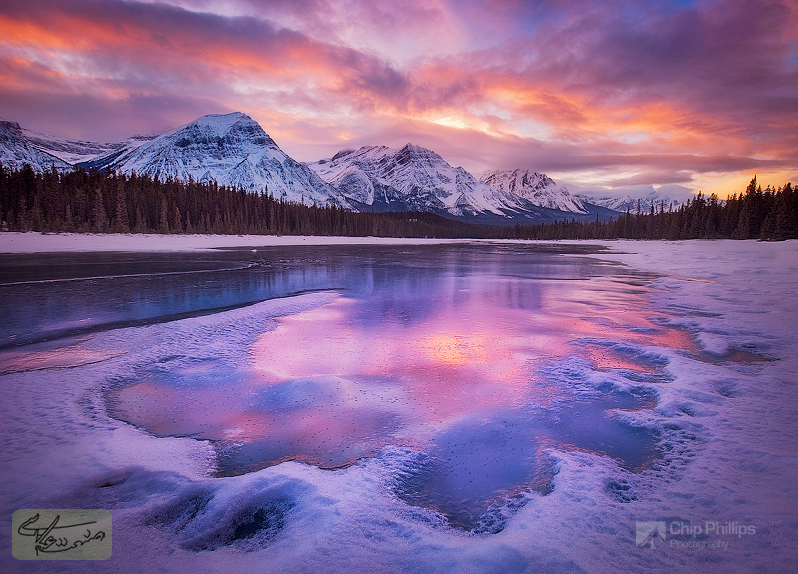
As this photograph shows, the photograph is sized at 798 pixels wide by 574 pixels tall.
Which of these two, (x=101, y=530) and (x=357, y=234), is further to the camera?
(x=357, y=234)

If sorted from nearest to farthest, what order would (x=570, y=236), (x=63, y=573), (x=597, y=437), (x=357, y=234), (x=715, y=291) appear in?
1. (x=63, y=573)
2. (x=597, y=437)
3. (x=715, y=291)
4. (x=357, y=234)
5. (x=570, y=236)

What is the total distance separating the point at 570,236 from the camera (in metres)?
163

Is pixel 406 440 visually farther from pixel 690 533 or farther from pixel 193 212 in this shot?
pixel 193 212

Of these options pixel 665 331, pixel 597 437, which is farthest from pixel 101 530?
pixel 665 331

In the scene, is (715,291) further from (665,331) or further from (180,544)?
(180,544)

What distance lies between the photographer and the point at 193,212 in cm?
10112

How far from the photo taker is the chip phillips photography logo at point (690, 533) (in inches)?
127

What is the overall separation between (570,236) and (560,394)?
173 meters

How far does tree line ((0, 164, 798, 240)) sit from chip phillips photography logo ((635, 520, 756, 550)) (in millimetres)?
82219

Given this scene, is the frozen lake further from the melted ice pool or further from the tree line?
the tree line
